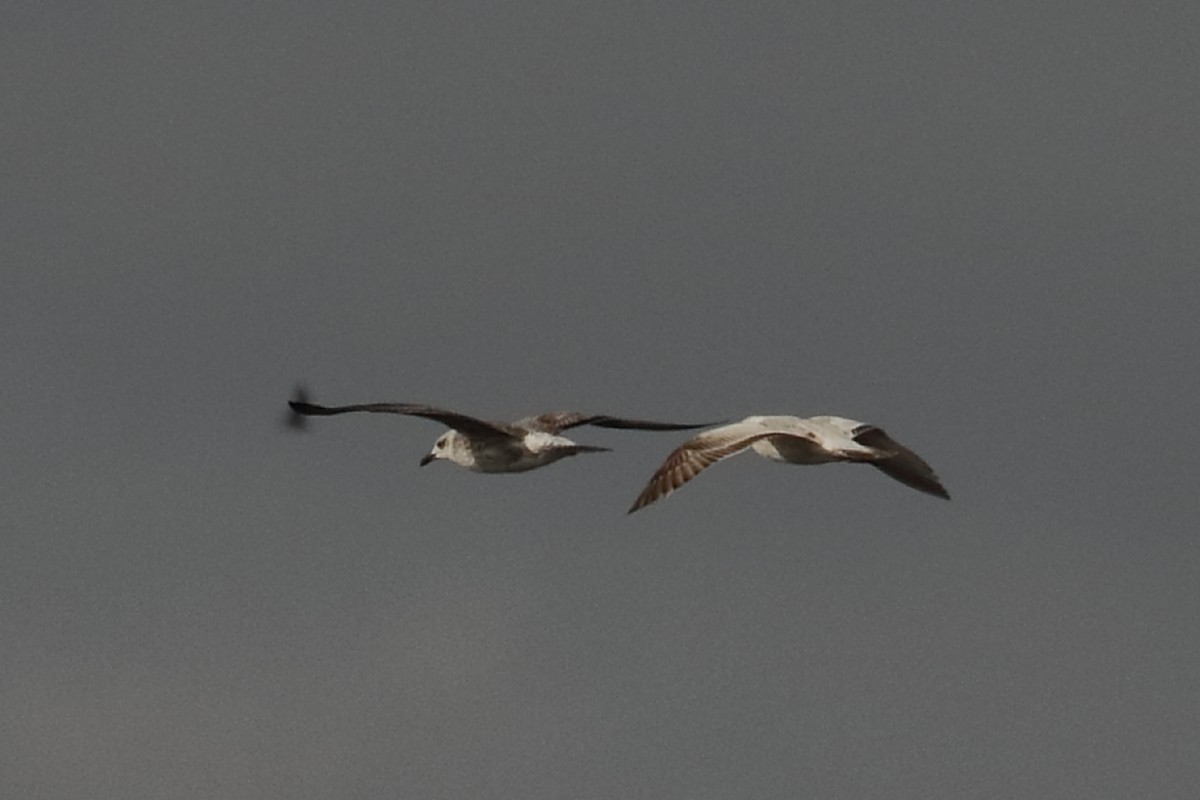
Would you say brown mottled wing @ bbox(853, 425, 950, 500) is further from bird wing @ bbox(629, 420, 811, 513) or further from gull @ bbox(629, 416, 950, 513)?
bird wing @ bbox(629, 420, 811, 513)

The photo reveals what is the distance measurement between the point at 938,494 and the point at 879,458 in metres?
1.92

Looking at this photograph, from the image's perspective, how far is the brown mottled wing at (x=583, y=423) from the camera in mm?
58406

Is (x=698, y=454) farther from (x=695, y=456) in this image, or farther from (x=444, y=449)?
(x=444, y=449)

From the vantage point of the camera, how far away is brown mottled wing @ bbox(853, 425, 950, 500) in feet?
195

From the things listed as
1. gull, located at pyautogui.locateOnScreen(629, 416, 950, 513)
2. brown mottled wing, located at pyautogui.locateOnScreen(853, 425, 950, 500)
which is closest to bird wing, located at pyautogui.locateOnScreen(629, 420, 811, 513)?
gull, located at pyautogui.locateOnScreen(629, 416, 950, 513)

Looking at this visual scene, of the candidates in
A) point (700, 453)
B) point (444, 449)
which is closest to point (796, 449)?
point (700, 453)

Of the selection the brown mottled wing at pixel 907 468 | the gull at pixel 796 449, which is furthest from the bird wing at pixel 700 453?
the brown mottled wing at pixel 907 468

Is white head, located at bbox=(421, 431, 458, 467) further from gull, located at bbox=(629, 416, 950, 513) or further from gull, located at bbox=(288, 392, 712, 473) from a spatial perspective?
gull, located at bbox=(629, 416, 950, 513)

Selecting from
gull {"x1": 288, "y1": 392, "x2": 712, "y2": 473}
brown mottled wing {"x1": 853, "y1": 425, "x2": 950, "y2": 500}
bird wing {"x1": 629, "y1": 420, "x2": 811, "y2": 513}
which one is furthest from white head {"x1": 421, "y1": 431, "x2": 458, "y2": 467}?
brown mottled wing {"x1": 853, "y1": 425, "x2": 950, "y2": 500}

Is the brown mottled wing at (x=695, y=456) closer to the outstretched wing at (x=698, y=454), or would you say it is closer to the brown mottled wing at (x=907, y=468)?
the outstretched wing at (x=698, y=454)

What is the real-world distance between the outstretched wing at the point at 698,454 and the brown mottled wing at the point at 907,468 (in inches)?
101

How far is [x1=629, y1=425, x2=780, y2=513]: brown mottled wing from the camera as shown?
56.3m

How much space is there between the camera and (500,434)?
2250 inches

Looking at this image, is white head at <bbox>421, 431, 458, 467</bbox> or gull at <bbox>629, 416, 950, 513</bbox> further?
white head at <bbox>421, 431, 458, 467</bbox>
